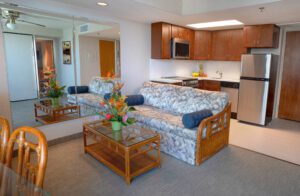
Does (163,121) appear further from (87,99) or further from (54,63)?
(54,63)

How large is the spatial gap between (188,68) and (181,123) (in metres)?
3.43

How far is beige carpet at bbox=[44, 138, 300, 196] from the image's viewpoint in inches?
85.8

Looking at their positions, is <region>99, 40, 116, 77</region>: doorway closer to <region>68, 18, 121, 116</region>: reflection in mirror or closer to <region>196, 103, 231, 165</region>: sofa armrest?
<region>68, 18, 121, 116</region>: reflection in mirror

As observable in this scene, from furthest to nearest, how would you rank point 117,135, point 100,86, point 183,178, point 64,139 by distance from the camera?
point 100,86, point 64,139, point 117,135, point 183,178

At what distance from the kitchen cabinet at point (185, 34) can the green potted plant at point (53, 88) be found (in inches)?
110

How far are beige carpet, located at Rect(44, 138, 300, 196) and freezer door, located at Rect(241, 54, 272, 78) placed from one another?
199 centimetres

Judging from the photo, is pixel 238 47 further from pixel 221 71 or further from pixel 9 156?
pixel 9 156

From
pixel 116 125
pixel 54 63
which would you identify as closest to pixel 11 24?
pixel 54 63

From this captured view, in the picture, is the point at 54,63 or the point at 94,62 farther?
the point at 94,62

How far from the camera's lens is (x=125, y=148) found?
220cm

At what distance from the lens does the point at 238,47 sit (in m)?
5.10

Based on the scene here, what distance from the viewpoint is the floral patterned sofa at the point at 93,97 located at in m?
3.71

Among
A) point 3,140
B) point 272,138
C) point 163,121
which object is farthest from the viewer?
point 272,138

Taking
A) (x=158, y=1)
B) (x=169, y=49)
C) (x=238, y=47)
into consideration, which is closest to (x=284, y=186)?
(x=158, y=1)
